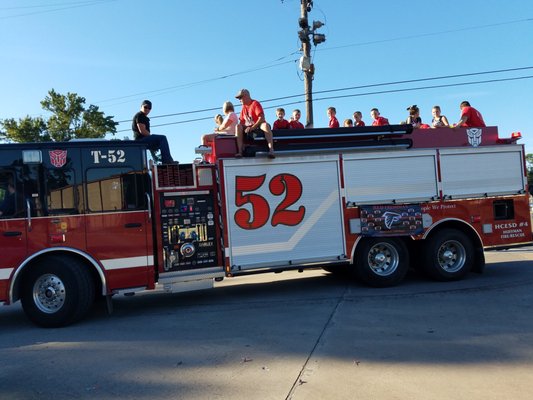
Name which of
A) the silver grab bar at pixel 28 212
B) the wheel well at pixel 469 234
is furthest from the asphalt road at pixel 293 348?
the silver grab bar at pixel 28 212

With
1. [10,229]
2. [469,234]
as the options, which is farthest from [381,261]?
[10,229]

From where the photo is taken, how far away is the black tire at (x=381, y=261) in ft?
27.1

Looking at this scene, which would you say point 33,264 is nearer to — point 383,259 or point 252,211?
point 252,211

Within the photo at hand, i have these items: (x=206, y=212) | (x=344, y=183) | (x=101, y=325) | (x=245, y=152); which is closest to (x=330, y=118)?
(x=344, y=183)

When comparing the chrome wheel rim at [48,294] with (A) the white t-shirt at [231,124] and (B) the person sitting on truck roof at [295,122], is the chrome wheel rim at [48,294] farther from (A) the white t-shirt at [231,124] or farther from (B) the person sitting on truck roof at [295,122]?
(B) the person sitting on truck roof at [295,122]

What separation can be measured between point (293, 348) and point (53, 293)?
12.3 ft

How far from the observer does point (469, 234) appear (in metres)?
8.88

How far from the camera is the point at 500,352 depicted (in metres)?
4.71

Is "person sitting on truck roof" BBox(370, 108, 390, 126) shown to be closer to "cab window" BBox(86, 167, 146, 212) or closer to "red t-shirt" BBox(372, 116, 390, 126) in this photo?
"red t-shirt" BBox(372, 116, 390, 126)

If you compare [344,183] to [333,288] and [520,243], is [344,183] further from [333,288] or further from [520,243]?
[520,243]

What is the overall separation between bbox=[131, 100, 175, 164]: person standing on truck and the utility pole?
7681 mm

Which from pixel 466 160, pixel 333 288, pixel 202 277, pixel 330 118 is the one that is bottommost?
pixel 333 288

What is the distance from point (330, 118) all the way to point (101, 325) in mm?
6905

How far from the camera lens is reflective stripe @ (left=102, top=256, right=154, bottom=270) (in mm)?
6844
